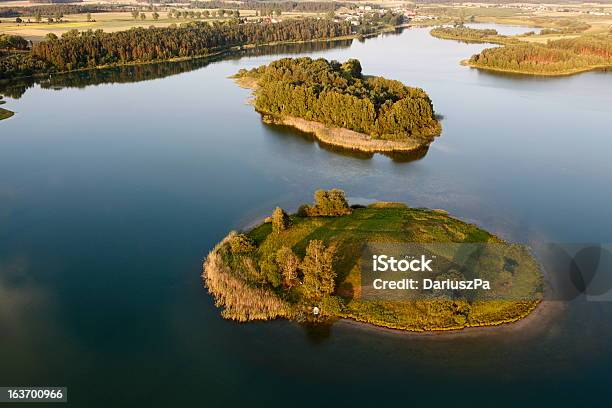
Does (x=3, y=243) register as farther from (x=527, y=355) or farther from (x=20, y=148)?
(x=527, y=355)

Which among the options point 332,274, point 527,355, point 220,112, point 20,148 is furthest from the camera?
point 220,112

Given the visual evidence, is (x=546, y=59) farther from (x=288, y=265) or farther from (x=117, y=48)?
(x=117, y=48)

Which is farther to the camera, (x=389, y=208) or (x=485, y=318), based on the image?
(x=389, y=208)

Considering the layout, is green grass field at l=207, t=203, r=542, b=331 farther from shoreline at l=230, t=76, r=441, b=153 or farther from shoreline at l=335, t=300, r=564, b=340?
shoreline at l=230, t=76, r=441, b=153

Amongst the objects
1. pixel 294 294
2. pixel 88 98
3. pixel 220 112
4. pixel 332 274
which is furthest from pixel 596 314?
pixel 88 98

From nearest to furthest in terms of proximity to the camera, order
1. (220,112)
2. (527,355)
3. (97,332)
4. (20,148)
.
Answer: (527,355)
(97,332)
(20,148)
(220,112)

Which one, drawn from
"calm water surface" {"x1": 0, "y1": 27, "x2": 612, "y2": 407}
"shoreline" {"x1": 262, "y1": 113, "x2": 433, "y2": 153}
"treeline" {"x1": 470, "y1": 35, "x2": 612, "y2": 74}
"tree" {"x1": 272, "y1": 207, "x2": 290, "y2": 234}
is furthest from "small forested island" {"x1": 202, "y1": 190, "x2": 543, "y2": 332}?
"treeline" {"x1": 470, "y1": 35, "x2": 612, "y2": 74}
